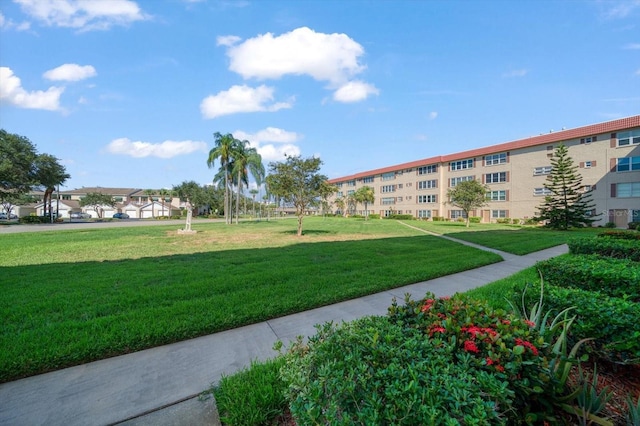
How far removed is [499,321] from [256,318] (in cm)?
340

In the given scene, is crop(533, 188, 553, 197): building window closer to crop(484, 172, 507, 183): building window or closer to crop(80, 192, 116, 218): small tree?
crop(484, 172, 507, 183): building window

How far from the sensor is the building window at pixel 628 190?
25469 millimetres

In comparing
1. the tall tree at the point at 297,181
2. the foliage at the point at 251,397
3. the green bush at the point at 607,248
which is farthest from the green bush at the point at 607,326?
the tall tree at the point at 297,181

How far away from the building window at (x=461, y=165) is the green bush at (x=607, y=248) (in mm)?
36440

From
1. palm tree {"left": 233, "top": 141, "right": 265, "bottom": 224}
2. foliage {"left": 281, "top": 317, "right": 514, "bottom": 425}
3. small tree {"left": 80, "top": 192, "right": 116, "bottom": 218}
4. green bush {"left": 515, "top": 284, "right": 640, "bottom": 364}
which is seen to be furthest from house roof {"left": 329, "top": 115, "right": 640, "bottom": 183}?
small tree {"left": 80, "top": 192, "right": 116, "bottom": 218}

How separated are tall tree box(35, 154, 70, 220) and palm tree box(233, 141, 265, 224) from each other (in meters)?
26.5

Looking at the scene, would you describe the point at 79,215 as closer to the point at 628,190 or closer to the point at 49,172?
the point at 49,172

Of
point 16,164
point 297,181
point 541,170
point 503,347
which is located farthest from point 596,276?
point 16,164

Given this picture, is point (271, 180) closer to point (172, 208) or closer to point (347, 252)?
point (347, 252)

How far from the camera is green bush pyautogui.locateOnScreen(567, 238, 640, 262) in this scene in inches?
262

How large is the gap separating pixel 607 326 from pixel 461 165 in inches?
1740

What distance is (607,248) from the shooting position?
7.05 meters

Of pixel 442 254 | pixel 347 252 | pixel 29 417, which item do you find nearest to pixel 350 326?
pixel 29 417

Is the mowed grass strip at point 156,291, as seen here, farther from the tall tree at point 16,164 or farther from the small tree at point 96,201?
the small tree at point 96,201
